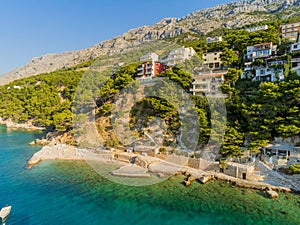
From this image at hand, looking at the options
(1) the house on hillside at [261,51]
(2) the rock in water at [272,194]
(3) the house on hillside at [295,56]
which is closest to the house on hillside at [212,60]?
(1) the house on hillside at [261,51]

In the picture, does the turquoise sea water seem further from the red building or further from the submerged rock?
the red building

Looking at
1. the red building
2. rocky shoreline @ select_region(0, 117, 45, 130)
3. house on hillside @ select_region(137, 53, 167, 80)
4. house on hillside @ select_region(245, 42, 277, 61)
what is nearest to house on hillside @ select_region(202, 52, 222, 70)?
house on hillside @ select_region(245, 42, 277, 61)

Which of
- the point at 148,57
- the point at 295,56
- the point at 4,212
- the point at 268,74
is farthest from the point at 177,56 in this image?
the point at 4,212

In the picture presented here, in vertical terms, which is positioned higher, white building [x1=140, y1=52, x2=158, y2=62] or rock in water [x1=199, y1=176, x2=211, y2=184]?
white building [x1=140, y1=52, x2=158, y2=62]

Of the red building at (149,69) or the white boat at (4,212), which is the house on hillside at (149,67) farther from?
the white boat at (4,212)

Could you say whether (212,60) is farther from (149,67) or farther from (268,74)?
(149,67)

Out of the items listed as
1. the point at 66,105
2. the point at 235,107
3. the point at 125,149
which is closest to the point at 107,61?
the point at 66,105
